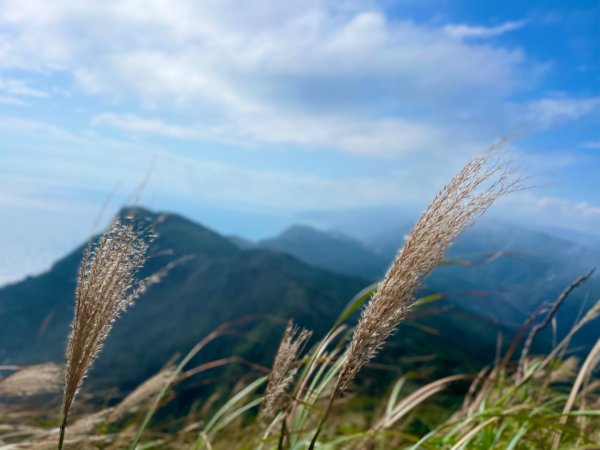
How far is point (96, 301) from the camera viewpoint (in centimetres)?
122

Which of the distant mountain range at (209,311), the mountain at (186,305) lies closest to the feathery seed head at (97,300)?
the distant mountain range at (209,311)

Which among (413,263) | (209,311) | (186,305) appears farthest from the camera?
(186,305)

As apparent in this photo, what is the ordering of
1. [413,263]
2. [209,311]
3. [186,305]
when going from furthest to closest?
[186,305], [209,311], [413,263]

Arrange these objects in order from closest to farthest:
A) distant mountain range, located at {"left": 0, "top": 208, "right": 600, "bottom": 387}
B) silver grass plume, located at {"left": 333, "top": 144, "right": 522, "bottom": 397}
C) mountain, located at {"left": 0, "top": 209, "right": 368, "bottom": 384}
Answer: silver grass plume, located at {"left": 333, "top": 144, "right": 522, "bottom": 397}
distant mountain range, located at {"left": 0, "top": 208, "right": 600, "bottom": 387}
mountain, located at {"left": 0, "top": 209, "right": 368, "bottom": 384}

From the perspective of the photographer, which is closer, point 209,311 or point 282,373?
point 282,373

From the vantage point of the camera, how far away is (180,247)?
516 feet

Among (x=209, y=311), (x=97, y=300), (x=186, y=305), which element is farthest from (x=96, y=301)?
(x=186, y=305)

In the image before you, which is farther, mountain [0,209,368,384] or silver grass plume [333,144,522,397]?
mountain [0,209,368,384]

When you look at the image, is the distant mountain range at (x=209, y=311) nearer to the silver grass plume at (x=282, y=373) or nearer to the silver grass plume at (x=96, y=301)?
the silver grass plume at (x=282, y=373)

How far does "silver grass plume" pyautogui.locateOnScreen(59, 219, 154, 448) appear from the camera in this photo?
3.97 feet

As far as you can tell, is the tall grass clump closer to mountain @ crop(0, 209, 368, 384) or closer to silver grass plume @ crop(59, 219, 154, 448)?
silver grass plume @ crop(59, 219, 154, 448)

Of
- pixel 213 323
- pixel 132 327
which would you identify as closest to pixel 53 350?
pixel 132 327

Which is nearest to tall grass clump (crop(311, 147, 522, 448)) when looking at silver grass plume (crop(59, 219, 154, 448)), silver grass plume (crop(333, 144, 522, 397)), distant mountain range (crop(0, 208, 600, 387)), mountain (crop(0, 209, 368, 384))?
silver grass plume (crop(333, 144, 522, 397))

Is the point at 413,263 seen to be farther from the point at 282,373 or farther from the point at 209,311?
the point at 209,311
